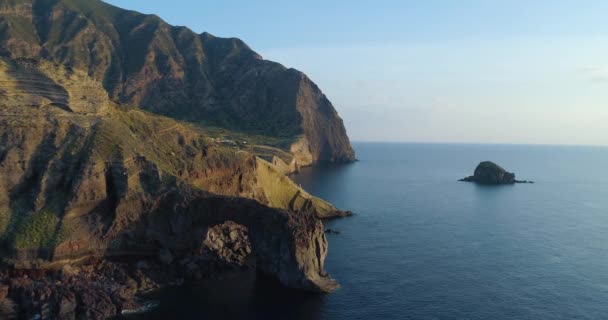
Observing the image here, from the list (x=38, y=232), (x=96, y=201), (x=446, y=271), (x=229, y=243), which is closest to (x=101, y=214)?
(x=96, y=201)

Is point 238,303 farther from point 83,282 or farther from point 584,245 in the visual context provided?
point 584,245

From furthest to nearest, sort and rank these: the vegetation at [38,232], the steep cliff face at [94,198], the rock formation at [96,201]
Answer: the steep cliff face at [94,198] → the rock formation at [96,201] → the vegetation at [38,232]

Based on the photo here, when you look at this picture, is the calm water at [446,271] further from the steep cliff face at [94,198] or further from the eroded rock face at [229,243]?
the eroded rock face at [229,243]

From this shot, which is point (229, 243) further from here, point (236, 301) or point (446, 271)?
point (446, 271)

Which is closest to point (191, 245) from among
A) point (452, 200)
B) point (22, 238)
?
point (22, 238)

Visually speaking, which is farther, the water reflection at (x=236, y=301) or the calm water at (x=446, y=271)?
the calm water at (x=446, y=271)

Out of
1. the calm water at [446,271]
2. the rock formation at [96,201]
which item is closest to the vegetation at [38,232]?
the rock formation at [96,201]

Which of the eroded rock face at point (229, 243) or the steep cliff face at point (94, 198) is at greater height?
the steep cliff face at point (94, 198)

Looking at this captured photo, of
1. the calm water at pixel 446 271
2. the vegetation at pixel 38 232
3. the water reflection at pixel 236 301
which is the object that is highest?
the vegetation at pixel 38 232
